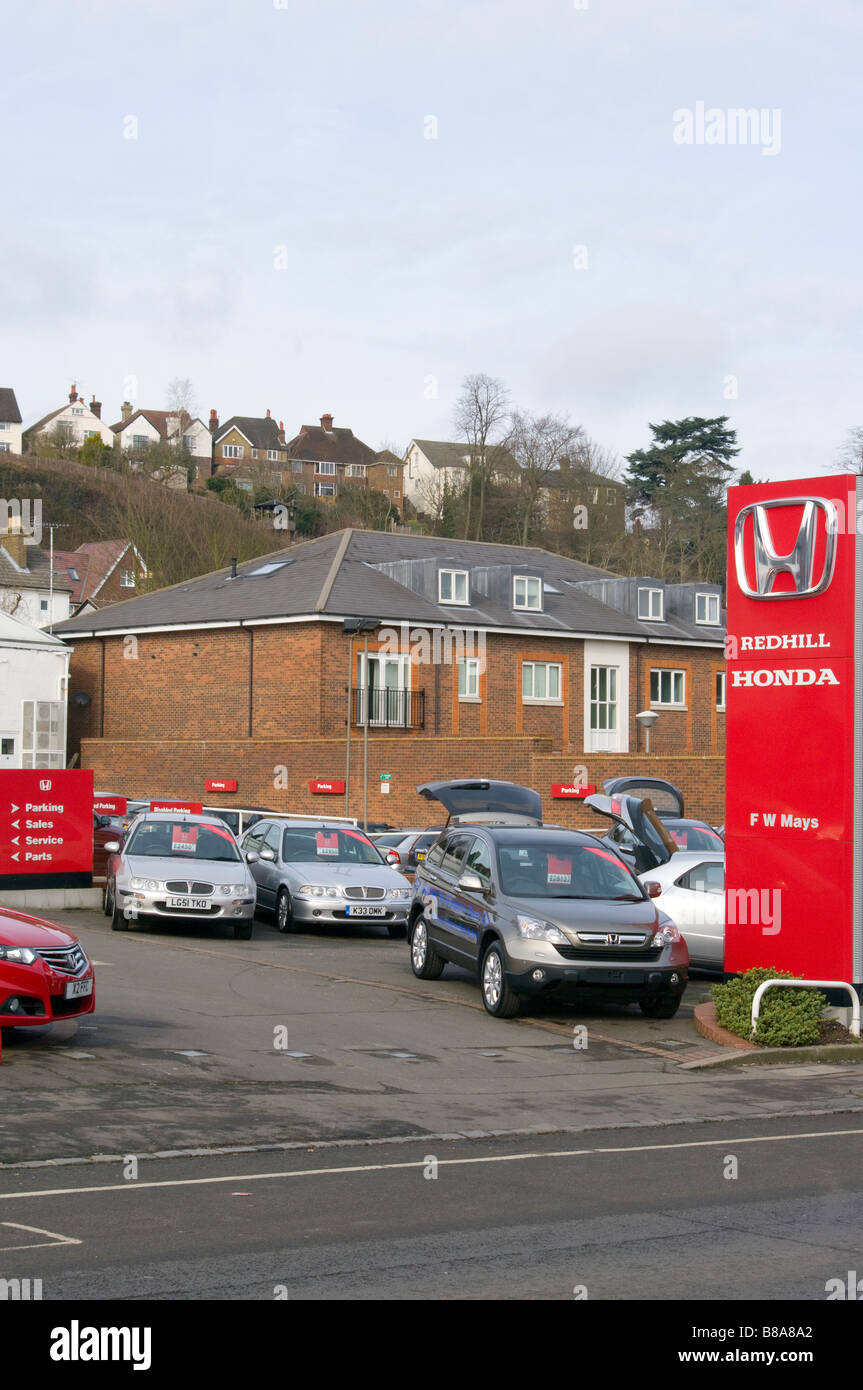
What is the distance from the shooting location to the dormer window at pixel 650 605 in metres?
50.8

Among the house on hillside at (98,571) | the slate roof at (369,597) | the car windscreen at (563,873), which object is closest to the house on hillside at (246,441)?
the house on hillside at (98,571)

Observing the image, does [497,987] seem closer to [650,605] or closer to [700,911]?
[700,911]

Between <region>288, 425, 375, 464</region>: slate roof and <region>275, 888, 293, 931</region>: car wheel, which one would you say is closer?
<region>275, 888, 293, 931</region>: car wheel

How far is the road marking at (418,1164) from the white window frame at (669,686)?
1601 inches

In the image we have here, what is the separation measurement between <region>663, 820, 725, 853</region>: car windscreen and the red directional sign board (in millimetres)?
8347

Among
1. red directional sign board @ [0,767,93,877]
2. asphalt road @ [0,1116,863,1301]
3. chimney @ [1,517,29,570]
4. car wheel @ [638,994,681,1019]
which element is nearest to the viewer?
asphalt road @ [0,1116,863,1301]

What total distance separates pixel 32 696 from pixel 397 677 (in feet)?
44.5

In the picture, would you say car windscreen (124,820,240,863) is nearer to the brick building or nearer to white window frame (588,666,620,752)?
the brick building

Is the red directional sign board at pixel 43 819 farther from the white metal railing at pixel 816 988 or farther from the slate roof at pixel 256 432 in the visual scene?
the slate roof at pixel 256 432

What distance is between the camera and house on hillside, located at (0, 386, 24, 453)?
409 feet

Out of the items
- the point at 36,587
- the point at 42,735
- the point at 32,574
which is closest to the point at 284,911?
the point at 42,735

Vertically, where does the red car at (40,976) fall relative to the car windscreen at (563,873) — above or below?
below

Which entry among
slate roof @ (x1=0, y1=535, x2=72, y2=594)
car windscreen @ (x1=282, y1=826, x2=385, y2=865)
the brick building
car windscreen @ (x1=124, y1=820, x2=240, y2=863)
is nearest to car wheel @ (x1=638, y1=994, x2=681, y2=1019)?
car windscreen @ (x1=124, y1=820, x2=240, y2=863)
